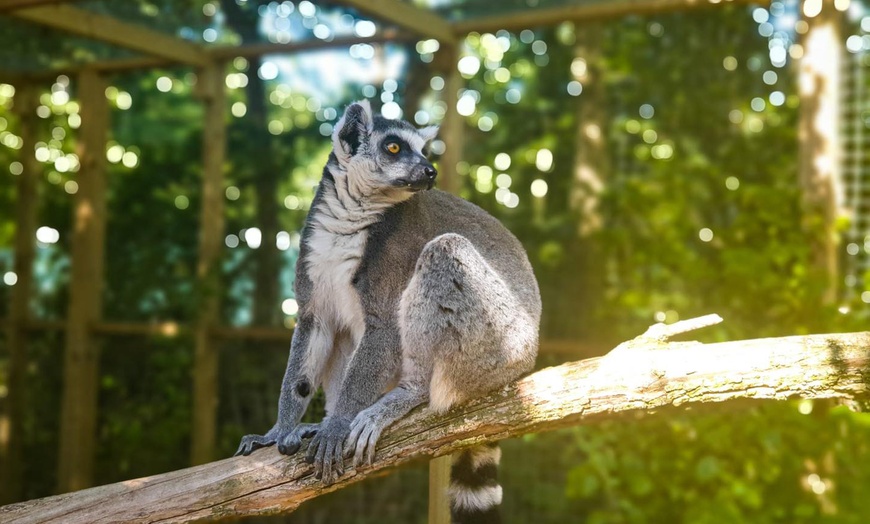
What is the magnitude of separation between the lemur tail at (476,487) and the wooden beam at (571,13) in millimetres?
2680

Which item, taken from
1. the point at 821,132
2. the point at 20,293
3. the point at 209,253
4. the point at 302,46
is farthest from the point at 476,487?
the point at 20,293

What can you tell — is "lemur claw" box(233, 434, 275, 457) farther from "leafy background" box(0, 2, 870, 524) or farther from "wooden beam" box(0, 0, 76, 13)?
"wooden beam" box(0, 0, 76, 13)

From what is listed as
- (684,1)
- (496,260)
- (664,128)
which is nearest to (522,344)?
(496,260)

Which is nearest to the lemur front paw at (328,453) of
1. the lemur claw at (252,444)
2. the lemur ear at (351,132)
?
the lemur claw at (252,444)

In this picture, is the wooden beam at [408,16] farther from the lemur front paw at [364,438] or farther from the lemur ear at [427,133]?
the lemur front paw at [364,438]

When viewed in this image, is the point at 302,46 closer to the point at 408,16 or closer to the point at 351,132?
the point at 408,16

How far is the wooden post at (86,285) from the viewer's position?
594 cm

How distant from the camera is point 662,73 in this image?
575 centimetres

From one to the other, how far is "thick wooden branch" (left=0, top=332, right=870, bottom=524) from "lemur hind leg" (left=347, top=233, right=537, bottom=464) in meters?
0.07

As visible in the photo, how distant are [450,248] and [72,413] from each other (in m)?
4.18

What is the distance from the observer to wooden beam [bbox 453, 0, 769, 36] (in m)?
4.46

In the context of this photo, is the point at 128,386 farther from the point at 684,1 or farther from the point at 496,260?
the point at 684,1

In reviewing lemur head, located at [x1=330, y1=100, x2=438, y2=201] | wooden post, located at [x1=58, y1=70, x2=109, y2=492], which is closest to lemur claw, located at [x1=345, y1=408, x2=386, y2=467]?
lemur head, located at [x1=330, y1=100, x2=438, y2=201]

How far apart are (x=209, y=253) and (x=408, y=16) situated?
223 cm
